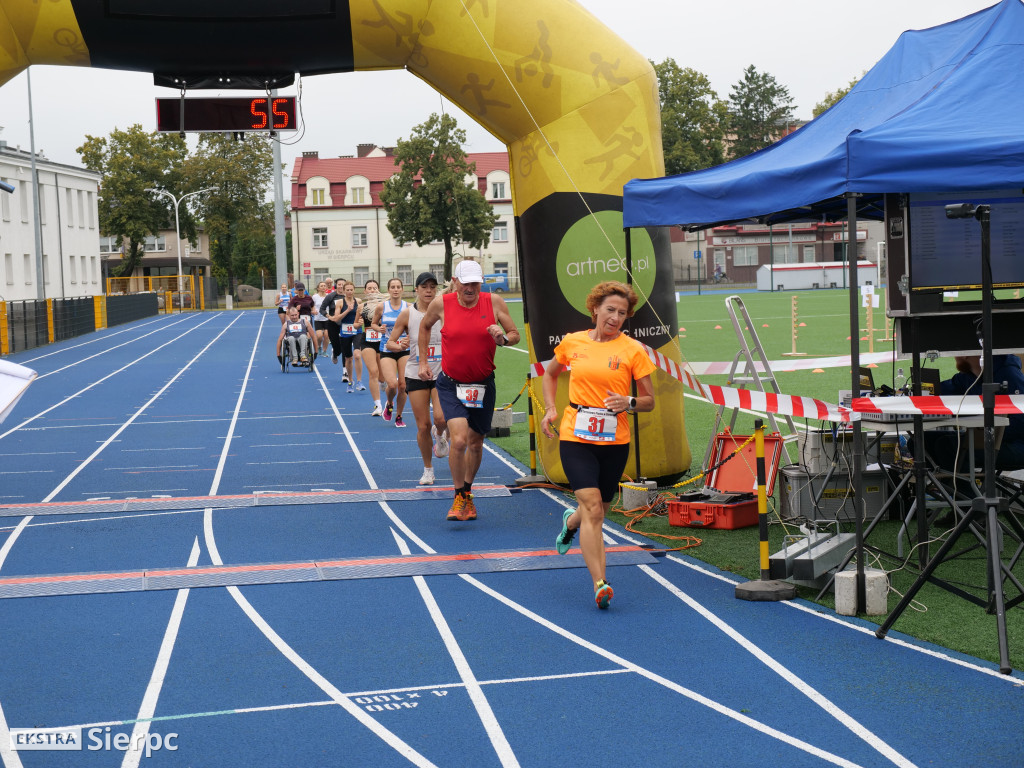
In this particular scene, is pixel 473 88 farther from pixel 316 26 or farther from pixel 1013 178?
pixel 1013 178

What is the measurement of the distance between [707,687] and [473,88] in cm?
656

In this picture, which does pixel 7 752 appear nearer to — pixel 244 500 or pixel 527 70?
pixel 244 500

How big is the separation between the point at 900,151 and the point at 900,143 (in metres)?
0.05

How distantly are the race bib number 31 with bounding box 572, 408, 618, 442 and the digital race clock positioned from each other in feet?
19.0

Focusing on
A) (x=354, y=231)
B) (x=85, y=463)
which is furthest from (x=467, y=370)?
(x=354, y=231)

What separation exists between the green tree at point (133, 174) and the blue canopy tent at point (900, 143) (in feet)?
268

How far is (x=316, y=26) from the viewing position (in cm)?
1025

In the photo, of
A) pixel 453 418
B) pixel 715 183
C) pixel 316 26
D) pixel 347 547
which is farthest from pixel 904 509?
pixel 316 26

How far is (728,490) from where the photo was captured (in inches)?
373

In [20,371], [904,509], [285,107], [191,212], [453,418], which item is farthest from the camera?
[191,212]

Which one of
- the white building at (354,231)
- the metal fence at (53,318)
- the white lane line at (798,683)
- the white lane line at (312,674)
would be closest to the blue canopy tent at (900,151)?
the white lane line at (798,683)

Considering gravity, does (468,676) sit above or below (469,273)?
below

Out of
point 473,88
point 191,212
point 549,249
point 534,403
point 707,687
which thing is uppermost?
point 191,212

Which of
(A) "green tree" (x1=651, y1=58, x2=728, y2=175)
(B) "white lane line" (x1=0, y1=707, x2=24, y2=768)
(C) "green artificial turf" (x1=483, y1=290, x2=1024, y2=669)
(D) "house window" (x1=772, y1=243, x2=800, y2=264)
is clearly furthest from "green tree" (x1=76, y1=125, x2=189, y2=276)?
(B) "white lane line" (x1=0, y1=707, x2=24, y2=768)
